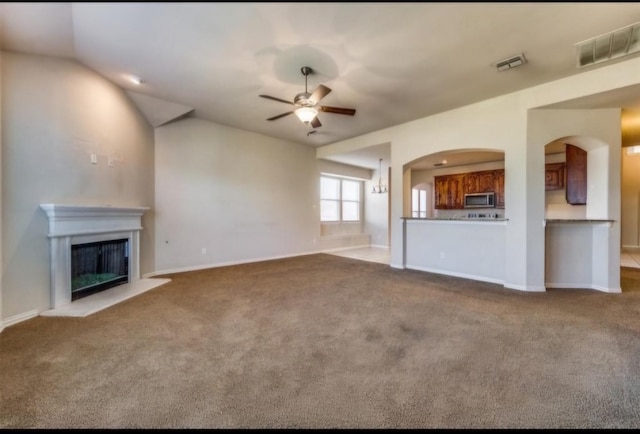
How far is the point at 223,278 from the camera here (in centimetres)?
476

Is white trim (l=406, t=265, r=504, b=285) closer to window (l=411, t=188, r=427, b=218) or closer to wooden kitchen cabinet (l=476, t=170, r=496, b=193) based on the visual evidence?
wooden kitchen cabinet (l=476, t=170, r=496, b=193)

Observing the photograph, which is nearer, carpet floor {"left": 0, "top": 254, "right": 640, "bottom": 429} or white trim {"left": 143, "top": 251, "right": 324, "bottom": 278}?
carpet floor {"left": 0, "top": 254, "right": 640, "bottom": 429}

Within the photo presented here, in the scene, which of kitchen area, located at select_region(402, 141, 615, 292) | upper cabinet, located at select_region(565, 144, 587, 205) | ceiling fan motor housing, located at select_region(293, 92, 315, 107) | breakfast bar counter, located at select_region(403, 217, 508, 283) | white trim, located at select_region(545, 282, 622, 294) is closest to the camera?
ceiling fan motor housing, located at select_region(293, 92, 315, 107)

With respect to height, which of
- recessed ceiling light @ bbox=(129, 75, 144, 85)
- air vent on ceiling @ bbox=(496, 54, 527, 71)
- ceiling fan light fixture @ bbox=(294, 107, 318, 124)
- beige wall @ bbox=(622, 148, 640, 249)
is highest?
recessed ceiling light @ bbox=(129, 75, 144, 85)

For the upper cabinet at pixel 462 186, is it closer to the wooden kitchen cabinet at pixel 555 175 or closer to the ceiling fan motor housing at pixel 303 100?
the wooden kitchen cabinet at pixel 555 175

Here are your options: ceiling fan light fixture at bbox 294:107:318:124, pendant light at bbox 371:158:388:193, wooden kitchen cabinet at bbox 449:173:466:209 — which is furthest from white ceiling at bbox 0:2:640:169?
pendant light at bbox 371:158:388:193

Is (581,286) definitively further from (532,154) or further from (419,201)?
(419,201)

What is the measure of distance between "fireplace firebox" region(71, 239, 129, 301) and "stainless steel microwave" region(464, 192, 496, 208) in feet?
25.9

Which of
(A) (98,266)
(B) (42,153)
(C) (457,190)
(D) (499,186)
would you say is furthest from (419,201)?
(B) (42,153)

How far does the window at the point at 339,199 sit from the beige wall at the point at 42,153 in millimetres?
5674

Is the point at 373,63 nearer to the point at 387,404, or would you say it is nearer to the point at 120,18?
the point at 120,18

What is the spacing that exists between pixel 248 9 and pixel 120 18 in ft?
4.06

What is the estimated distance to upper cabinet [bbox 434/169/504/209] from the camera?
7.06 m

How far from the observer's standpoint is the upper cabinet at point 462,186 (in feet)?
23.2
